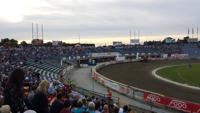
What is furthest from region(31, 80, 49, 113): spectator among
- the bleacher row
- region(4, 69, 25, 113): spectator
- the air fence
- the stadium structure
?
the bleacher row

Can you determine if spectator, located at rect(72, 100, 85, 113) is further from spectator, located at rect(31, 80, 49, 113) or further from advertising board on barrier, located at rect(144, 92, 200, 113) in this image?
advertising board on barrier, located at rect(144, 92, 200, 113)

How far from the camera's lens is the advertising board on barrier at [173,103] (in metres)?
26.5

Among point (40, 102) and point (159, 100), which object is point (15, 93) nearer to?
point (40, 102)

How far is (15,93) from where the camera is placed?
9.83 metres

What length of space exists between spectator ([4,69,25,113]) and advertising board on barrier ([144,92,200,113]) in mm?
A: 17225

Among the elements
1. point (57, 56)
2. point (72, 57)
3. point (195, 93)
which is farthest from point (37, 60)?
point (195, 93)

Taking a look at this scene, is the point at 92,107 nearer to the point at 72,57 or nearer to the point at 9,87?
the point at 9,87

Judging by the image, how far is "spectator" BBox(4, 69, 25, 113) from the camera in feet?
32.1

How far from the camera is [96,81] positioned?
52750mm

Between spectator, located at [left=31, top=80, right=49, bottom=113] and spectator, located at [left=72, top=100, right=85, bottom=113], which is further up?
spectator, located at [left=31, top=80, right=49, bottom=113]

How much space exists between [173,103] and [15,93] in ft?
67.8

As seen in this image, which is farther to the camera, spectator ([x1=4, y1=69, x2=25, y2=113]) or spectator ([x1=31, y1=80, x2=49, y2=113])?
spectator ([x1=4, y1=69, x2=25, y2=113])

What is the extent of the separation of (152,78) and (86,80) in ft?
26.7

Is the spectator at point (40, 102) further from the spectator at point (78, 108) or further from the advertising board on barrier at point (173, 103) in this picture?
the advertising board on barrier at point (173, 103)
